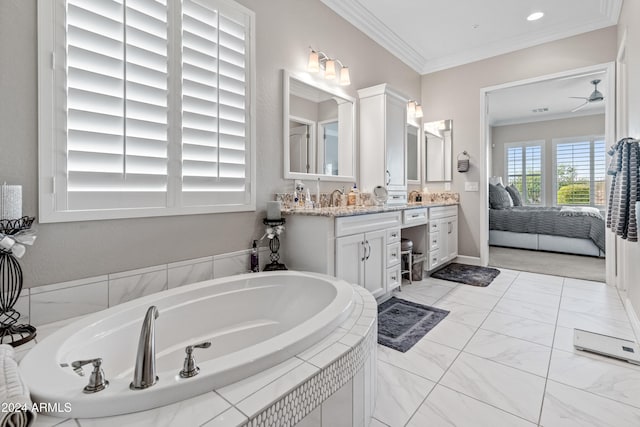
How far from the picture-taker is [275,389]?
891 millimetres

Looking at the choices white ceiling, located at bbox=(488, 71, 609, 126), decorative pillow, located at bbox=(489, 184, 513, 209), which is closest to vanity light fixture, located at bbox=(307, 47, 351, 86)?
white ceiling, located at bbox=(488, 71, 609, 126)

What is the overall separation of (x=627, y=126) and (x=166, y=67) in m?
3.72

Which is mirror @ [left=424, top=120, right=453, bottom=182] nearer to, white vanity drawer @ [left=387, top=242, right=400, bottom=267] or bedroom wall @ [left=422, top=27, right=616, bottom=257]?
bedroom wall @ [left=422, top=27, right=616, bottom=257]

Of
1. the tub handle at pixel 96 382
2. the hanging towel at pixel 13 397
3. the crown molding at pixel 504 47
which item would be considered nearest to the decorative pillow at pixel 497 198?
the crown molding at pixel 504 47

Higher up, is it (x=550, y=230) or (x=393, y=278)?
(x=550, y=230)

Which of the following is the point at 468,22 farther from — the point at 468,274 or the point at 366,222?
the point at 468,274

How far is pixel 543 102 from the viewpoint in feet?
20.1

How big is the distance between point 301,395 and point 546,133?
8.59 metres

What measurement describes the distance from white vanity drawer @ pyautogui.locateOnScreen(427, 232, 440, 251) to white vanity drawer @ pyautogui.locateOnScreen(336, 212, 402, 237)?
2.79 ft

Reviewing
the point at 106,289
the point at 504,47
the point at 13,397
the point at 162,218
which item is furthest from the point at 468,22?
the point at 13,397

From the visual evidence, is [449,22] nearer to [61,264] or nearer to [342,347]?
[342,347]

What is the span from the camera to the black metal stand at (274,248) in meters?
2.26

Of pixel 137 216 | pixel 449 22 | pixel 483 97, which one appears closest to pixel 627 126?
pixel 483 97

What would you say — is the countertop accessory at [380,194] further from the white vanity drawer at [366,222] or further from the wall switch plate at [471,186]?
the wall switch plate at [471,186]
